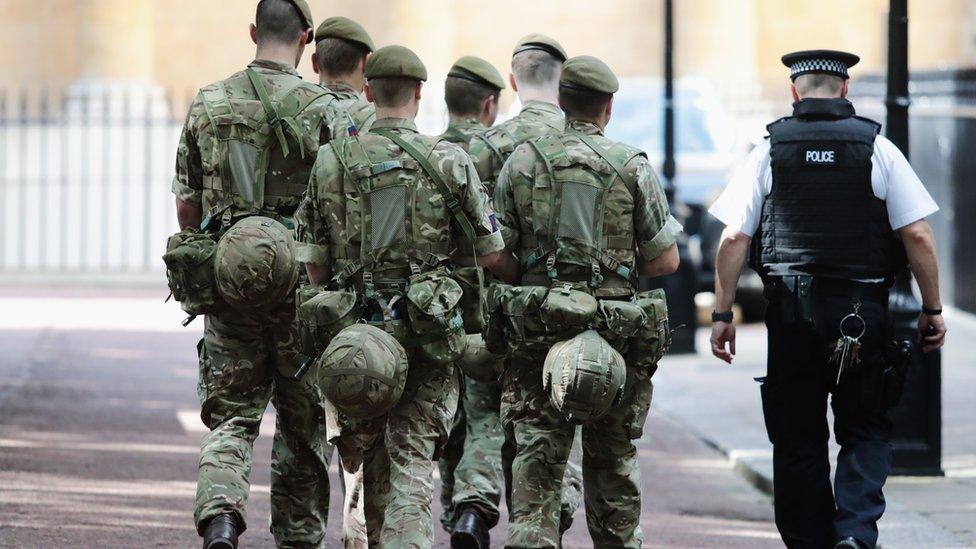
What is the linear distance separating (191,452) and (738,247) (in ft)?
15.2

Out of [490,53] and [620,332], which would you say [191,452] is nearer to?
[620,332]

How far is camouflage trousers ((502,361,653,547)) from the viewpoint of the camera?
7.24 m

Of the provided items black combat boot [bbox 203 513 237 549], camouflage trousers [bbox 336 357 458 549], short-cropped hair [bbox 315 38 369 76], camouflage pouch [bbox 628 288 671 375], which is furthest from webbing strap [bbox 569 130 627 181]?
black combat boot [bbox 203 513 237 549]

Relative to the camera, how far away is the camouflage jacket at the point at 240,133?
7.62 meters

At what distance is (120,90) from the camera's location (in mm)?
28312

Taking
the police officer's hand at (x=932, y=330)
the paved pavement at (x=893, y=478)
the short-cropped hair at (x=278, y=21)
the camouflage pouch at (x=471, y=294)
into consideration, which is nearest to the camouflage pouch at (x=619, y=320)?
the camouflage pouch at (x=471, y=294)

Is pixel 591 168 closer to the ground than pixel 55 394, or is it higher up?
higher up

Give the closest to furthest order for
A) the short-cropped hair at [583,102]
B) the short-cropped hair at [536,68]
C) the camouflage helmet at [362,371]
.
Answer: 1. the camouflage helmet at [362,371]
2. the short-cropped hair at [583,102]
3. the short-cropped hair at [536,68]

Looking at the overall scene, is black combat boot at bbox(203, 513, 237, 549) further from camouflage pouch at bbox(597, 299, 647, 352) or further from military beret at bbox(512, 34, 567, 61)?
military beret at bbox(512, 34, 567, 61)

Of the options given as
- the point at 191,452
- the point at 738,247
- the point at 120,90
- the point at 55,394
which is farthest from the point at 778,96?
the point at 738,247

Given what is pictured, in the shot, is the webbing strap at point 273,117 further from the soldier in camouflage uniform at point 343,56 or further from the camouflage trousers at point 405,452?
the camouflage trousers at point 405,452

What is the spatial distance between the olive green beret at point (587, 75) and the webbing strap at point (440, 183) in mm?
723

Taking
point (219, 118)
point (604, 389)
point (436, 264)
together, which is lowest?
point (604, 389)

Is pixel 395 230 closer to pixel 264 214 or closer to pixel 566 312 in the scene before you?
pixel 566 312
